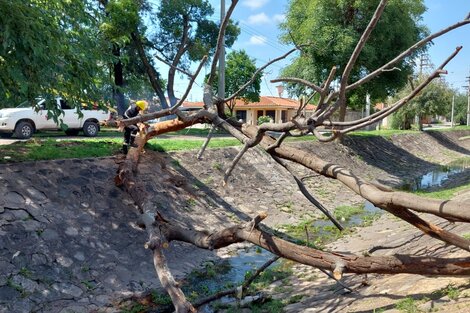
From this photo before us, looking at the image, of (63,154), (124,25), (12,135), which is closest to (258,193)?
(63,154)

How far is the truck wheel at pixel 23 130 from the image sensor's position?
16547 mm

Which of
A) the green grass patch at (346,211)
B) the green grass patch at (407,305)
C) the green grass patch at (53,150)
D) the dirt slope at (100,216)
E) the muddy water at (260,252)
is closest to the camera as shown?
the green grass patch at (407,305)

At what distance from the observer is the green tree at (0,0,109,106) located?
6613 millimetres

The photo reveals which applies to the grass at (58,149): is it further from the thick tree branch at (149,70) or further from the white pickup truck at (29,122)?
the thick tree branch at (149,70)

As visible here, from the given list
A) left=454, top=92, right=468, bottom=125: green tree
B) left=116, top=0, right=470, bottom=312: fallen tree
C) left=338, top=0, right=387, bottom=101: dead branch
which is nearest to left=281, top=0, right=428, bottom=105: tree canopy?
left=116, top=0, right=470, bottom=312: fallen tree

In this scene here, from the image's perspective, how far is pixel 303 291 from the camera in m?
6.67

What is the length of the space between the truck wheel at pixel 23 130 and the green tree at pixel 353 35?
10403 millimetres

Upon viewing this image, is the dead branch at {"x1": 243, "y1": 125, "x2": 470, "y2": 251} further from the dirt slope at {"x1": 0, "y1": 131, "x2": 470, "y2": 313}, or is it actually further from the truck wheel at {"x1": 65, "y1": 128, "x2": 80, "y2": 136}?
the truck wheel at {"x1": 65, "y1": 128, "x2": 80, "y2": 136}

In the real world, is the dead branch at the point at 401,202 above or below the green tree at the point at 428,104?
below

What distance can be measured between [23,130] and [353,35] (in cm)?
1308

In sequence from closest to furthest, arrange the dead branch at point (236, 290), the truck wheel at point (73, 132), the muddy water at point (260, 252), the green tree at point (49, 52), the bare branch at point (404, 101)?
the bare branch at point (404, 101) < the dead branch at point (236, 290) < the green tree at point (49, 52) < the muddy water at point (260, 252) < the truck wheel at point (73, 132)

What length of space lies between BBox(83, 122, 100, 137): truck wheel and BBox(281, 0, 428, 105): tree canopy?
8685 millimetres

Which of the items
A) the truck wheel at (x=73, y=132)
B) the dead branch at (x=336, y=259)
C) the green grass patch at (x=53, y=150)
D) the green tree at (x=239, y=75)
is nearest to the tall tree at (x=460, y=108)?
the green tree at (x=239, y=75)

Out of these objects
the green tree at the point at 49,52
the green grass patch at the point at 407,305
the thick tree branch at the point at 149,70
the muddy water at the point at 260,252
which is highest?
the thick tree branch at the point at 149,70
